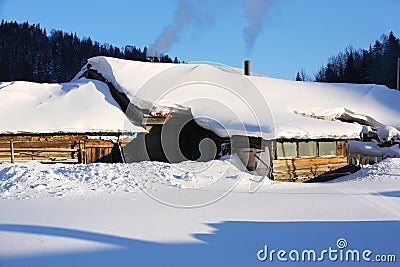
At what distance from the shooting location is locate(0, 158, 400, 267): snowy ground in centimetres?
458

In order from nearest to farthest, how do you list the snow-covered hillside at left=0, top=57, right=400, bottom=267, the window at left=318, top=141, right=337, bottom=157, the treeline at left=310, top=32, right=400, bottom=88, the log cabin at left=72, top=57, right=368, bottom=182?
the snow-covered hillside at left=0, top=57, right=400, bottom=267
the log cabin at left=72, top=57, right=368, bottom=182
the window at left=318, top=141, right=337, bottom=157
the treeline at left=310, top=32, right=400, bottom=88

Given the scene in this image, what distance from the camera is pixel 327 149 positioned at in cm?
1557

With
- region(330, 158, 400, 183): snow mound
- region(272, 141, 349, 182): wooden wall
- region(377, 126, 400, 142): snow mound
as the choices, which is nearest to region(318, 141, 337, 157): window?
region(272, 141, 349, 182): wooden wall

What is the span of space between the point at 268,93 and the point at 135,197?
1414cm

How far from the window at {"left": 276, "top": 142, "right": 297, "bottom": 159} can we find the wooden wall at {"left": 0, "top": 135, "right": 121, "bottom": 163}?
6226mm

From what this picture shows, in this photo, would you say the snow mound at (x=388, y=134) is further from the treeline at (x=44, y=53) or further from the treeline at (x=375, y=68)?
the treeline at (x=44, y=53)

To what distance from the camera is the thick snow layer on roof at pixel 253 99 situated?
15023mm

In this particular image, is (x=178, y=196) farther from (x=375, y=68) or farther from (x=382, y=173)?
(x=375, y=68)

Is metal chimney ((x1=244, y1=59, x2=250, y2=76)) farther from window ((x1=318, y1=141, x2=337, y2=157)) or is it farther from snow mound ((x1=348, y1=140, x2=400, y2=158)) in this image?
window ((x1=318, y1=141, x2=337, y2=157))

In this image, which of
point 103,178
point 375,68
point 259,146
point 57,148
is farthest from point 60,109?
point 375,68

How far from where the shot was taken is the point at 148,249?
471 cm

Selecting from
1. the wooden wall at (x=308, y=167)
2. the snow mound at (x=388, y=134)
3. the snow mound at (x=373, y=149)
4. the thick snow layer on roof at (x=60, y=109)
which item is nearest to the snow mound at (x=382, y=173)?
the wooden wall at (x=308, y=167)

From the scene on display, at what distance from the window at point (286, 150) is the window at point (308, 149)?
1.13ft

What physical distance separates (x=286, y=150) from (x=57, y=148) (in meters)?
8.45
